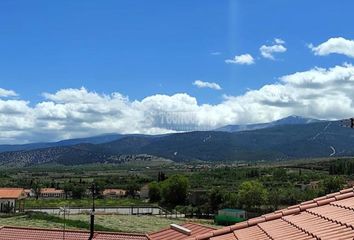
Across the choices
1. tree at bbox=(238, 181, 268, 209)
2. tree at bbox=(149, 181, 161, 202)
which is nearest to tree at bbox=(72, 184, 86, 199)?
tree at bbox=(149, 181, 161, 202)

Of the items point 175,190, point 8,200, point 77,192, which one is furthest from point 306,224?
point 77,192

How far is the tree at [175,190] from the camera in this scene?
84125mm

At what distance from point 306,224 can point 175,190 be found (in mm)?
80243

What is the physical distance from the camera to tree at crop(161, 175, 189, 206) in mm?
84125

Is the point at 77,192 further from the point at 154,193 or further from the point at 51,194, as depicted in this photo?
the point at 154,193

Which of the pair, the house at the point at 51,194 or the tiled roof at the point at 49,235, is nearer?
the tiled roof at the point at 49,235

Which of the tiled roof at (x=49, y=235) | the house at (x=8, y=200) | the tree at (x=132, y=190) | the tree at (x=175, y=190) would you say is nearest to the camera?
the tiled roof at (x=49, y=235)

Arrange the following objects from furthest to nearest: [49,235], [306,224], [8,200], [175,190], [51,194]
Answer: [51,194]
[175,190]
[8,200]
[49,235]
[306,224]

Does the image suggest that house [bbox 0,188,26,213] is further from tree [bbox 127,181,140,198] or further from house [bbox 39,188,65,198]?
tree [bbox 127,181,140,198]

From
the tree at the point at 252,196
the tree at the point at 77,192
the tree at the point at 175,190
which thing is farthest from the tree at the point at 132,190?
the tree at the point at 252,196

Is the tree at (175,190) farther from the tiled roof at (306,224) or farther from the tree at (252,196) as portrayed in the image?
the tiled roof at (306,224)

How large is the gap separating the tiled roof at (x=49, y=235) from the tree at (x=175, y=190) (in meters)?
68.8

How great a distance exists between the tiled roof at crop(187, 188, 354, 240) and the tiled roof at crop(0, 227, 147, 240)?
824cm

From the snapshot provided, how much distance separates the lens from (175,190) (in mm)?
84812
